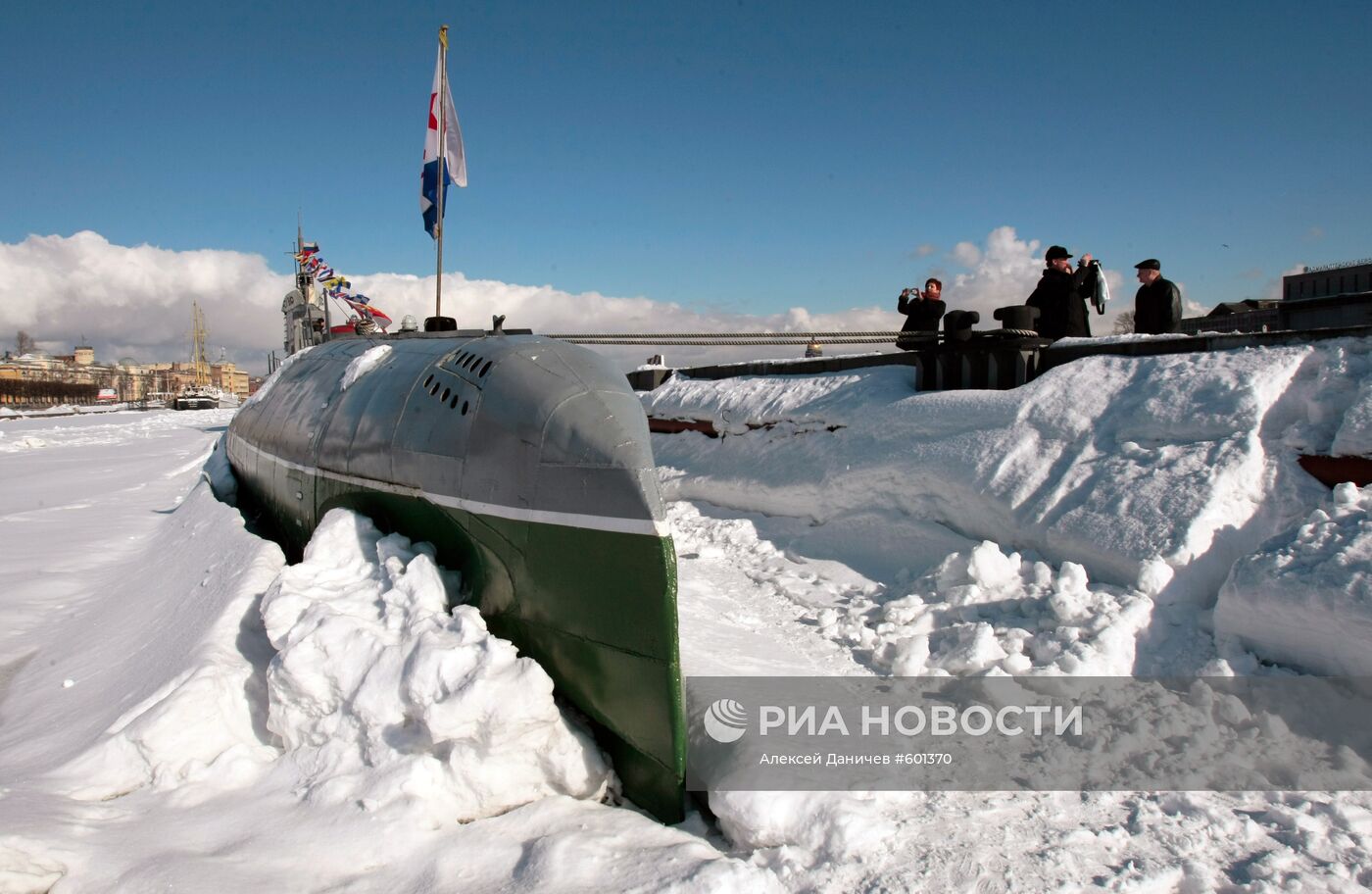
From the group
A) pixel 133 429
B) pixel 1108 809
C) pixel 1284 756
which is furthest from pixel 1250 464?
pixel 133 429

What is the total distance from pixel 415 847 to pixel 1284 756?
3682 mm

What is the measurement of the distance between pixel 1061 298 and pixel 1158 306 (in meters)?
0.85

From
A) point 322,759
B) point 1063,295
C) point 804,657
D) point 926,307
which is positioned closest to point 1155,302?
point 1063,295

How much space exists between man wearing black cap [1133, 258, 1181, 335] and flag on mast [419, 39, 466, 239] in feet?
23.8

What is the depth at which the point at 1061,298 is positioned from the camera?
7977 mm

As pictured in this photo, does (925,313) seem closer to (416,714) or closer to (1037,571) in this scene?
(1037,571)

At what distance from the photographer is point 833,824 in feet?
10.5

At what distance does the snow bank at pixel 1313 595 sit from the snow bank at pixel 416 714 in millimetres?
3421

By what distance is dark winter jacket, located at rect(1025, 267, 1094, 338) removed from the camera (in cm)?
791

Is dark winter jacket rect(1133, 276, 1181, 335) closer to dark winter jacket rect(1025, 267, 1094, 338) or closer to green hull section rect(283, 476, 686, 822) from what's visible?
dark winter jacket rect(1025, 267, 1094, 338)

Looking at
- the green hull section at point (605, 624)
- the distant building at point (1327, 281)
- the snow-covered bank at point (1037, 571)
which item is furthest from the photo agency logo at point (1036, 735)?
the distant building at point (1327, 281)

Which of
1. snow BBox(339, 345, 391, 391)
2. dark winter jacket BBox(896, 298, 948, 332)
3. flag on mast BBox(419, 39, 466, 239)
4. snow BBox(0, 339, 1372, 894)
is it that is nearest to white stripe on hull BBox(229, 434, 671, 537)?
snow BBox(0, 339, 1372, 894)

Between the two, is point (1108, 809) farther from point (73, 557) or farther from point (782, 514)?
point (73, 557)

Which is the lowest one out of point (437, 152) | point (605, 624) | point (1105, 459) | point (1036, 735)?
point (1036, 735)
